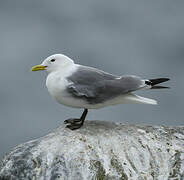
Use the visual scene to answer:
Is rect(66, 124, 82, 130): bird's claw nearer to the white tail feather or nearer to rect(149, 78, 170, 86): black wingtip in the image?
the white tail feather

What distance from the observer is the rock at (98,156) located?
675cm

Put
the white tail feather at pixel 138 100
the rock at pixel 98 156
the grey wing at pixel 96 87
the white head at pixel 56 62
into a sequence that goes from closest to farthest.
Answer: the rock at pixel 98 156, the grey wing at pixel 96 87, the white tail feather at pixel 138 100, the white head at pixel 56 62

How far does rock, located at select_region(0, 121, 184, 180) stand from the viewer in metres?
6.75

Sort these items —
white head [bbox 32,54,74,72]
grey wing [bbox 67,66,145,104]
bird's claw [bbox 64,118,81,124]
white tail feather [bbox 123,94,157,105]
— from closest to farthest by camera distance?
grey wing [bbox 67,66,145,104], white tail feather [bbox 123,94,157,105], white head [bbox 32,54,74,72], bird's claw [bbox 64,118,81,124]

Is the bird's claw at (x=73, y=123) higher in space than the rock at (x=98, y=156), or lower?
higher

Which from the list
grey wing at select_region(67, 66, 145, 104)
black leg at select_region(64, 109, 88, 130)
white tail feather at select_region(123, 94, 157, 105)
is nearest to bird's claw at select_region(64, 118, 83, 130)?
black leg at select_region(64, 109, 88, 130)

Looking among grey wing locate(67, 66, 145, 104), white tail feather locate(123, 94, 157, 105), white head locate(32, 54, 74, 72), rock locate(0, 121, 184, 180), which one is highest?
white head locate(32, 54, 74, 72)

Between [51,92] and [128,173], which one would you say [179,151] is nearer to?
[128,173]

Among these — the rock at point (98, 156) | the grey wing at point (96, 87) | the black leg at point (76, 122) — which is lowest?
the rock at point (98, 156)

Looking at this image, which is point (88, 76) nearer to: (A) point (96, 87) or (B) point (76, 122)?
(A) point (96, 87)

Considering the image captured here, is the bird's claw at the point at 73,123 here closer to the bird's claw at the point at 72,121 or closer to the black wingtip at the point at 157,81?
the bird's claw at the point at 72,121

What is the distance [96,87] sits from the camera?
7.19m

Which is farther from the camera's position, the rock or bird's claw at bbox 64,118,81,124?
bird's claw at bbox 64,118,81,124

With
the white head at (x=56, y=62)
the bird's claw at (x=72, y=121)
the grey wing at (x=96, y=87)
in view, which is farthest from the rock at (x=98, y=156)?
the white head at (x=56, y=62)
